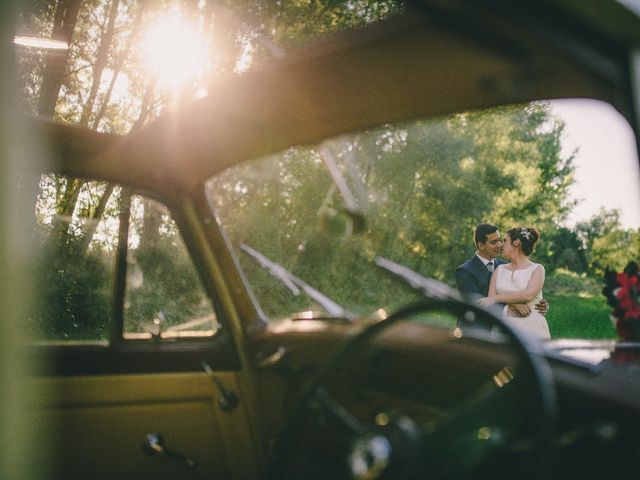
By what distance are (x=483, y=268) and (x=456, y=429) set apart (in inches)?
90.5

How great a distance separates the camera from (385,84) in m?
2.19

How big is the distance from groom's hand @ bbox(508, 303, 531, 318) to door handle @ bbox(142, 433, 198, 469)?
1.56 metres

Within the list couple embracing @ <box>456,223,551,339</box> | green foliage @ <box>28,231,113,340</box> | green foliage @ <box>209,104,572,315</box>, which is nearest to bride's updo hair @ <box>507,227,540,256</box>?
couple embracing @ <box>456,223,551,339</box>

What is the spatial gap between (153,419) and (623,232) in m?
1.98

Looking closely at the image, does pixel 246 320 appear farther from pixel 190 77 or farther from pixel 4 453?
pixel 190 77

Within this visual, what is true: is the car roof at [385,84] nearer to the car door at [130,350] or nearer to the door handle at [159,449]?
the car door at [130,350]

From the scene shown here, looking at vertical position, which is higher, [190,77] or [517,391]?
[190,77]

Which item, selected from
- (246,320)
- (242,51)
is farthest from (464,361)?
(242,51)

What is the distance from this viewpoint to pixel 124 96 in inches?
311

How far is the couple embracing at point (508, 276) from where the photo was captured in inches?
119

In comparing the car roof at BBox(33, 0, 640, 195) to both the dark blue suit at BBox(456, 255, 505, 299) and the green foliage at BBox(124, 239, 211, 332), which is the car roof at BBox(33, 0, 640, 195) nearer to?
the green foliage at BBox(124, 239, 211, 332)

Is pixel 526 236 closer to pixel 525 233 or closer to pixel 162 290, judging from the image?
pixel 525 233

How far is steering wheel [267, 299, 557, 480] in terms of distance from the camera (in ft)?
4.44

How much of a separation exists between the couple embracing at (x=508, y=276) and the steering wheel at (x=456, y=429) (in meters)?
1.06
